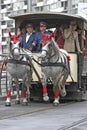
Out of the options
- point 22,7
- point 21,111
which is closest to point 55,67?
point 21,111

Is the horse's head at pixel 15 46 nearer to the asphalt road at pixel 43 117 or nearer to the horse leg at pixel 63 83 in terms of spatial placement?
the asphalt road at pixel 43 117

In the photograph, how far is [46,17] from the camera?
18406mm

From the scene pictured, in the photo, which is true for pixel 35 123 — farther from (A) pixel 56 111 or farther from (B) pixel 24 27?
(B) pixel 24 27

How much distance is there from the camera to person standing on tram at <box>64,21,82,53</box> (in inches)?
715

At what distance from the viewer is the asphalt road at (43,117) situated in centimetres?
1169

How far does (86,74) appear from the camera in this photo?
19938 millimetres

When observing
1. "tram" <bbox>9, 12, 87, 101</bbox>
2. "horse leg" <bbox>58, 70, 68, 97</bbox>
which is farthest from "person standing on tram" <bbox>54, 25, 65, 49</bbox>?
"horse leg" <bbox>58, 70, 68, 97</bbox>

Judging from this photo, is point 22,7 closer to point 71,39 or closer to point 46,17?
point 46,17

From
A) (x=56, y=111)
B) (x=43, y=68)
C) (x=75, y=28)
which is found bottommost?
(x=56, y=111)

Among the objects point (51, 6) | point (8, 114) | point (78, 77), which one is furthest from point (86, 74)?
point (51, 6)

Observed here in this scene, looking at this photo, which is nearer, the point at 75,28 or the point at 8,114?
the point at 8,114

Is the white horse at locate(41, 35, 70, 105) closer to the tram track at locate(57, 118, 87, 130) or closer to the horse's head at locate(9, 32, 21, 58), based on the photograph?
the horse's head at locate(9, 32, 21, 58)

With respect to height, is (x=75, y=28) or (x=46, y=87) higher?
(x=75, y=28)

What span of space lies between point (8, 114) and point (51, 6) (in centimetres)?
8839
